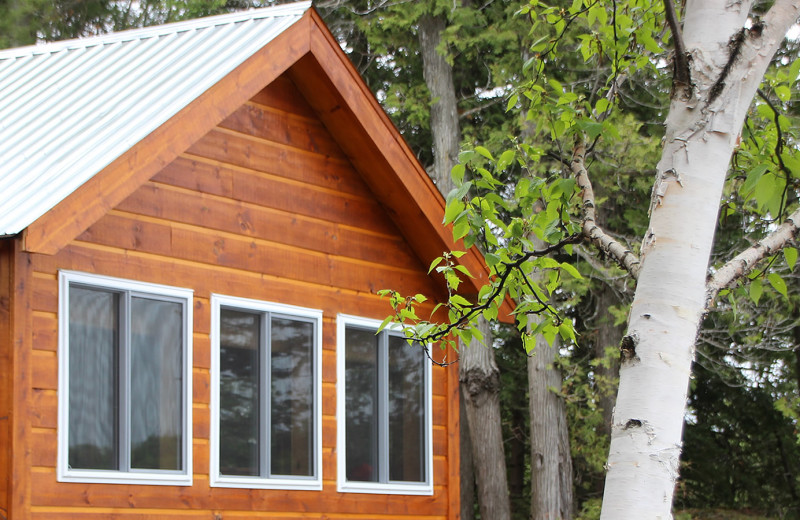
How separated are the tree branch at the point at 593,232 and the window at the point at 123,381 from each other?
147 inches

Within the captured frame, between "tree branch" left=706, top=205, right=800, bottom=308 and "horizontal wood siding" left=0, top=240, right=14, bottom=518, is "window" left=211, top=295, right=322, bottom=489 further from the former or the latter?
"tree branch" left=706, top=205, right=800, bottom=308

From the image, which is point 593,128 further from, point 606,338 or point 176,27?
point 606,338

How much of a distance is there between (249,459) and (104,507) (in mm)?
1467

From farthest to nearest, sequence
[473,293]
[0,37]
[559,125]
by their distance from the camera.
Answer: [0,37] < [473,293] < [559,125]

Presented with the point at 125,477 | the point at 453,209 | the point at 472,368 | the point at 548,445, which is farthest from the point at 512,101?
the point at 548,445

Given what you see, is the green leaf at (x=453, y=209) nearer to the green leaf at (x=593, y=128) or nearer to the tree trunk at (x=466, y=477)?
the green leaf at (x=593, y=128)

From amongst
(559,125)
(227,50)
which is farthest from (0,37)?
(559,125)

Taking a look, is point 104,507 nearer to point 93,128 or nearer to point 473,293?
point 93,128

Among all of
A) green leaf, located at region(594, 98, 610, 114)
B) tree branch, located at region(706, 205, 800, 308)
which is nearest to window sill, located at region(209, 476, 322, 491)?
green leaf, located at region(594, 98, 610, 114)

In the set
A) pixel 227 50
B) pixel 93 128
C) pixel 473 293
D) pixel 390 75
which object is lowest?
pixel 473 293

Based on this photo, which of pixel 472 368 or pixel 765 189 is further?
pixel 472 368

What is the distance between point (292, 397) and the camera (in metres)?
9.07

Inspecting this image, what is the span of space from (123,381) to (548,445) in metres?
13.2

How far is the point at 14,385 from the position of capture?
6.94 meters
